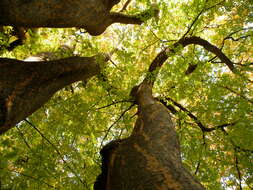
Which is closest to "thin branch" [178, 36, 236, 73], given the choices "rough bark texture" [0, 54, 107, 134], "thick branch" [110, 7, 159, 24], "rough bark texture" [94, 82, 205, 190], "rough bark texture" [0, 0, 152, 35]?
"thick branch" [110, 7, 159, 24]

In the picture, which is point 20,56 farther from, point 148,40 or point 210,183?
point 210,183

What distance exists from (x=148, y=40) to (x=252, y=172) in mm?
6618

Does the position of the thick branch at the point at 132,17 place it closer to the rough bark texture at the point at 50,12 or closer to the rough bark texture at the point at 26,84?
the rough bark texture at the point at 50,12

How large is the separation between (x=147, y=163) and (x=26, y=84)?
2.35 meters

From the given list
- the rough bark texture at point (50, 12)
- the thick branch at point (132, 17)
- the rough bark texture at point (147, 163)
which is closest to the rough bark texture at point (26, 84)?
the rough bark texture at point (50, 12)

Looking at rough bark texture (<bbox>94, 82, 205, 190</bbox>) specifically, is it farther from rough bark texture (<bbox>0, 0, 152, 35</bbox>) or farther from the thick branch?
the thick branch

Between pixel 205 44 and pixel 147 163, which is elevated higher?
pixel 205 44

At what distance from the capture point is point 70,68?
509 cm

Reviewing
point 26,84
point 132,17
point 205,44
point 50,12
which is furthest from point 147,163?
point 132,17

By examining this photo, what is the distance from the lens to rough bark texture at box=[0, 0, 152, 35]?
Answer: 3557mm

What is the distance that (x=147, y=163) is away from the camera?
304cm

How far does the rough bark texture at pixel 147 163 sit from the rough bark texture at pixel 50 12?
2.53 m

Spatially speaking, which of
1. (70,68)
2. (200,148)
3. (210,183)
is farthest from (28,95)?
(210,183)

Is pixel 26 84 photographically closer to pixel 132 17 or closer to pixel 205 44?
pixel 132 17
